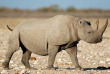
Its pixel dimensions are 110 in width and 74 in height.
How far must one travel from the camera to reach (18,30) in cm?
940

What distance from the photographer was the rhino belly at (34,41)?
8883mm

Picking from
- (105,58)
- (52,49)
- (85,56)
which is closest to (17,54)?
(85,56)

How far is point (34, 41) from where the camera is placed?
9062 mm

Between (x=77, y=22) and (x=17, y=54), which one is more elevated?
(x=77, y=22)

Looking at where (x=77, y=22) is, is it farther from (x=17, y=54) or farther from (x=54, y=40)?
(x=17, y=54)

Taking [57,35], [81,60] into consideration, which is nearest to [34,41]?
[57,35]

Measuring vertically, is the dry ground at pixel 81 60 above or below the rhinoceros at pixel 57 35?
below

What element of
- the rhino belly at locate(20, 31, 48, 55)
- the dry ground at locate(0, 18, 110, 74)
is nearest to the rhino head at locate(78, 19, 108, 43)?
the dry ground at locate(0, 18, 110, 74)

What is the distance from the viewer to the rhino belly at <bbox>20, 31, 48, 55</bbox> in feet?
29.1

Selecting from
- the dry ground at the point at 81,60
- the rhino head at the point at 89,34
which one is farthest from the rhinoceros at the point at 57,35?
the dry ground at the point at 81,60

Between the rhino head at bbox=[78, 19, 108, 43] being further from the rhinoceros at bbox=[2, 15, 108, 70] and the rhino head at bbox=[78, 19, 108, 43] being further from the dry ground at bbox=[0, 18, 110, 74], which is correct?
the dry ground at bbox=[0, 18, 110, 74]

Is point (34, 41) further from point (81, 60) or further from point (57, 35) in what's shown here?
point (81, 60)

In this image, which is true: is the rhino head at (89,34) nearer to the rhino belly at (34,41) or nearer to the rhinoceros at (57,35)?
the rhinoceros at (57,35)

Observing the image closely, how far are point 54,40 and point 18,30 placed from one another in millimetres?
1326
